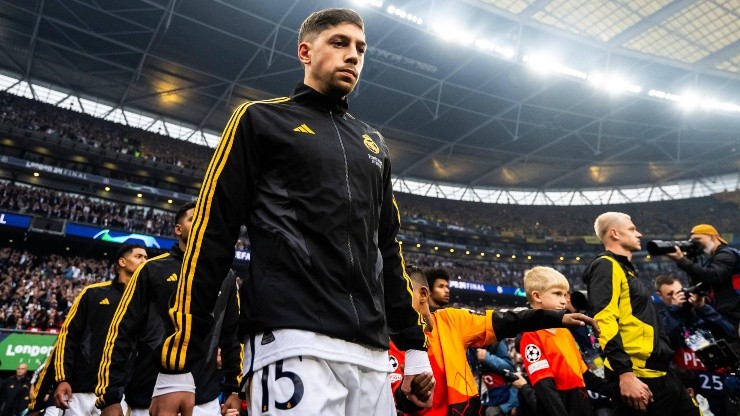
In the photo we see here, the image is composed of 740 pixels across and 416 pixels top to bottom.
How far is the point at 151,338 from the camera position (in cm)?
345

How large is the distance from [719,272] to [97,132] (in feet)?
100

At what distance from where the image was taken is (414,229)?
38.2m

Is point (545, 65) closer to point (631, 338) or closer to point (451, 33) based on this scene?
point (451, 33)

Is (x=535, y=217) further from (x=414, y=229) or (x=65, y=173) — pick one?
(x=65, y=173)

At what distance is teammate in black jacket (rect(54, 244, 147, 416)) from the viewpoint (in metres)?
4.31

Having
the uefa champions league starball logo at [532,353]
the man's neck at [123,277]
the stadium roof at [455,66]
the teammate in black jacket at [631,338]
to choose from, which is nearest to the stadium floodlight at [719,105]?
the stadium roof at [455,66]

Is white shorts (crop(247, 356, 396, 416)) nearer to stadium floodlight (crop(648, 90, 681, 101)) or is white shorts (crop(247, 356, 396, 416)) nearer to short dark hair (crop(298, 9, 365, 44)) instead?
short dark hair (crop(298, 9, 365, 44))

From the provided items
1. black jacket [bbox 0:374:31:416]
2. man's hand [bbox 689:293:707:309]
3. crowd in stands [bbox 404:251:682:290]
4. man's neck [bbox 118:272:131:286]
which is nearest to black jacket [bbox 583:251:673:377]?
man's hand [bbox 689:293:707:309]

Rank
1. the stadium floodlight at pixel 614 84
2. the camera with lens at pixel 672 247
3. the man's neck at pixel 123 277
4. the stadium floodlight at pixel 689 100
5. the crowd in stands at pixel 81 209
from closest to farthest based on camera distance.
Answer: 1. the camera with lens at pixel 672 247
2. the man's neck at pixel 123 277
3. the crowd in stands at pixel 81 209
4. the stadium floodlight at pixel 614 84
5. the stadium floodlight at pixel 689 100

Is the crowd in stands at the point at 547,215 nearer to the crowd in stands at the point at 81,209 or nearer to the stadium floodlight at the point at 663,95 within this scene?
the stadium floodlight at the point at 663,95

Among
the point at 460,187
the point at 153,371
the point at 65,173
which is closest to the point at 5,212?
the point at 65,173

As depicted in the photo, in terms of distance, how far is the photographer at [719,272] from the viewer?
4.32m

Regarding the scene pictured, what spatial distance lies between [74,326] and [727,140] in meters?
33.9

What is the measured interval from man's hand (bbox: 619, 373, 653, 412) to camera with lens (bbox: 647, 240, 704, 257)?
0.93 meters
